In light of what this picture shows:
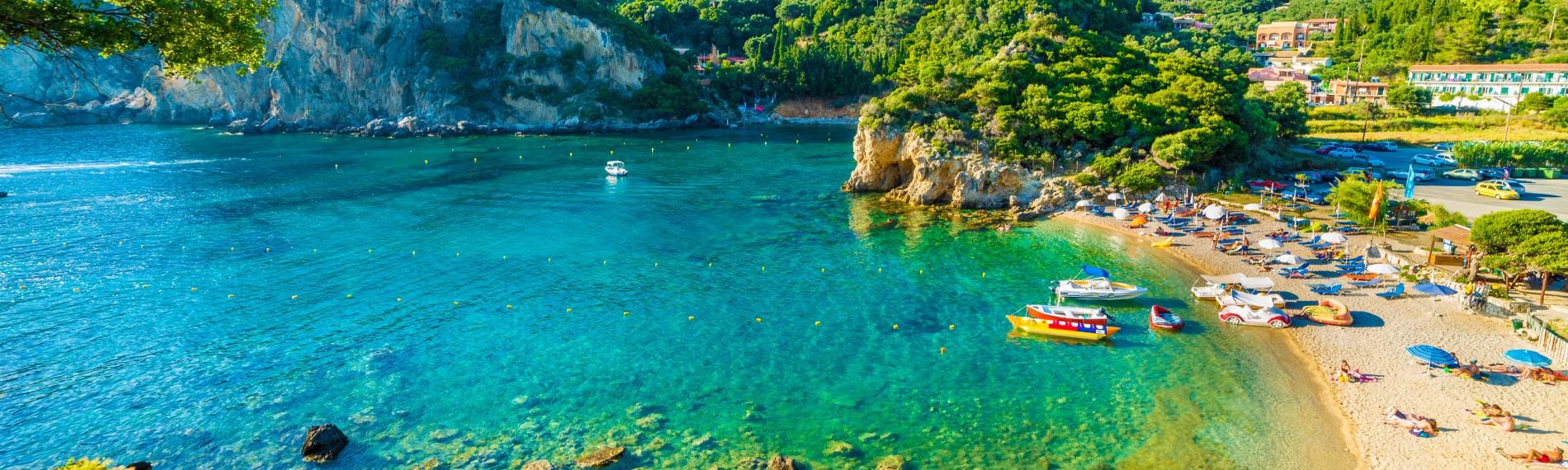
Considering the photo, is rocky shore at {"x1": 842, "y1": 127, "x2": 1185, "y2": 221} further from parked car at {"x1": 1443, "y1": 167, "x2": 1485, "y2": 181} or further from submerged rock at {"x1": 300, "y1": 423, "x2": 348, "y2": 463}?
submerged rock at {"x1": 300, "y1": 423, "x2": 348, "y2": 463}

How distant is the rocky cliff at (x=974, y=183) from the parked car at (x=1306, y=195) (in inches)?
438

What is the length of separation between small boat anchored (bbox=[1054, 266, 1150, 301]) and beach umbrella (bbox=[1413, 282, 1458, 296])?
10180 millimetres

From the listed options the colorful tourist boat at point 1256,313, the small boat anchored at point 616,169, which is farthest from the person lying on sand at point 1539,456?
the small boat anchored at point 616,169

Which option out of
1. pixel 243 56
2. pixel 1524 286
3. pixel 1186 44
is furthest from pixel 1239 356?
pixel 1186 44

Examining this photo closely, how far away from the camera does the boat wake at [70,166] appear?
8069 cm

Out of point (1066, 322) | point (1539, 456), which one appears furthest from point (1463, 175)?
point (1539, 456)

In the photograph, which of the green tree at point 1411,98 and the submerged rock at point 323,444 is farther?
the green tree at point 1411,98

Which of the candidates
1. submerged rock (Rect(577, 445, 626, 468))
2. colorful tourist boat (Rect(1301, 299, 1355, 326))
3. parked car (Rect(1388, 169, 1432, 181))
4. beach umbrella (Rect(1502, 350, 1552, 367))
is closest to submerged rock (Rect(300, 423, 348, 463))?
submerged rock (Rect(577, 445, 626, 468))

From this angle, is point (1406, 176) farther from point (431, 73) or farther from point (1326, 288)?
point (431, 73)

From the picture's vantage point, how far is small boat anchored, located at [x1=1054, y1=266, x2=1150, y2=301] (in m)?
36.2

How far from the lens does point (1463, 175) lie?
58812 millimetres

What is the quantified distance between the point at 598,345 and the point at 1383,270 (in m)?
34.5

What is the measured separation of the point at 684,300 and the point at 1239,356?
2324cm

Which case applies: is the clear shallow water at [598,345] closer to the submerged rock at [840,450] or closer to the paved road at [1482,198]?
the submerged rock at [840,450]
